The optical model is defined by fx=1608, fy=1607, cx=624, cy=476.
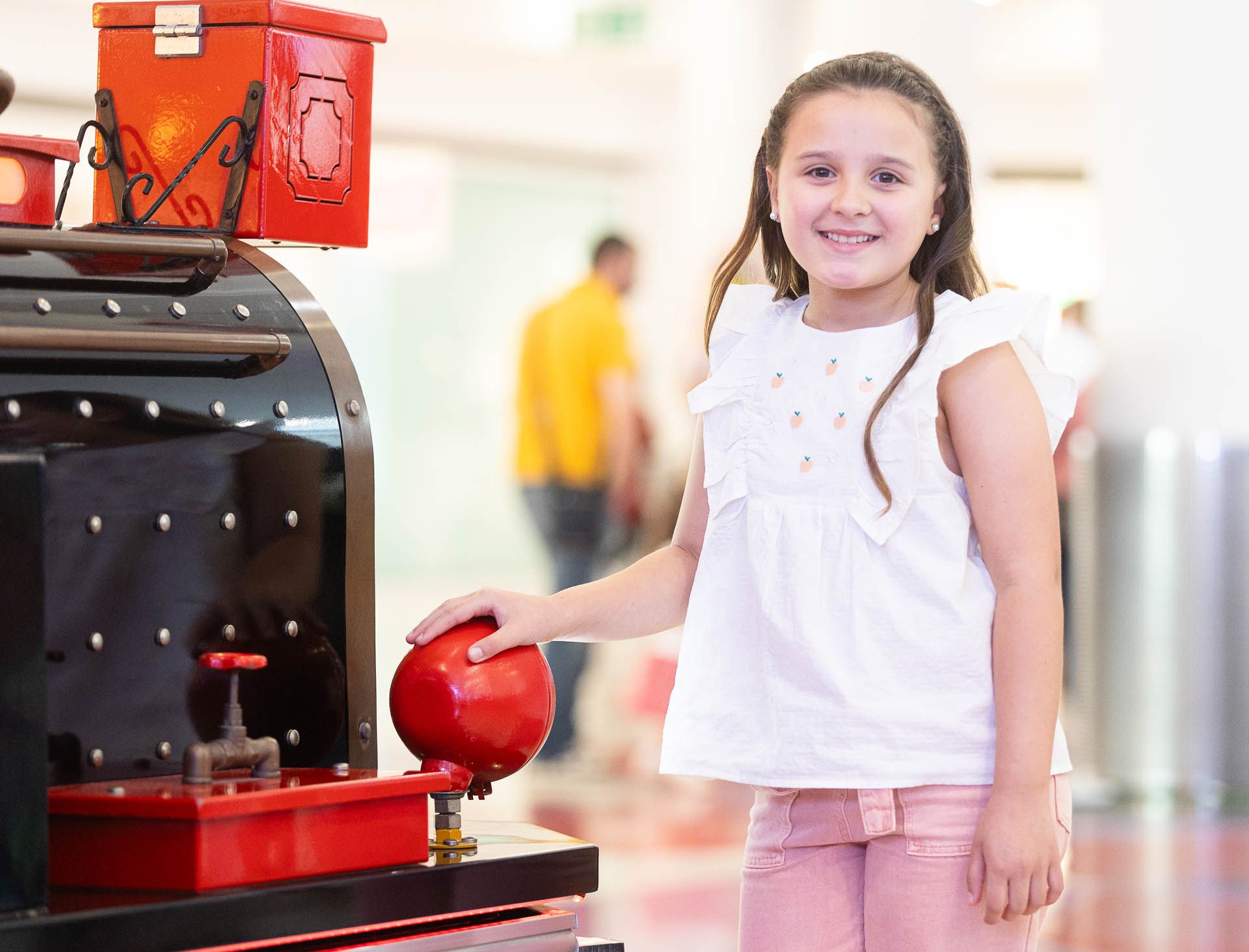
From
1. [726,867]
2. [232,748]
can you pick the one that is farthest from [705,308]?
[232,748]

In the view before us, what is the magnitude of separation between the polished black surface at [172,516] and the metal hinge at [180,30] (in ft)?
0.78

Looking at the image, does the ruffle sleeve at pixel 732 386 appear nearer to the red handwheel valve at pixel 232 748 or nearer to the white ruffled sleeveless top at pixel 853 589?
the white ruffled sleeveless top at pixel 853 589

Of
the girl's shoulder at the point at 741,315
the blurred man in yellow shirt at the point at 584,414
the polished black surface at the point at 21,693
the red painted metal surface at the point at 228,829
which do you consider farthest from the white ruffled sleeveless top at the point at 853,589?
the blurred man in yellow shirt at the point at 584,414

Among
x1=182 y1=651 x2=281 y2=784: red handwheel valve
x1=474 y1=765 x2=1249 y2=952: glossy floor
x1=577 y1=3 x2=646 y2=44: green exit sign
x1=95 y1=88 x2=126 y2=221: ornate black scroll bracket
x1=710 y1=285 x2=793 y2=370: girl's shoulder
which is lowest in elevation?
x1=474 y1=765 x2=1249 y2=952: glossy floor

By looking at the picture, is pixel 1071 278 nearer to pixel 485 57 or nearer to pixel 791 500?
pixel 485 57

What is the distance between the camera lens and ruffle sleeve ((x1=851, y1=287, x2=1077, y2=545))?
1.49m

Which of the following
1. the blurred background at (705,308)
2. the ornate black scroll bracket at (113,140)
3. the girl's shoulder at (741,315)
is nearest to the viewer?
the ornate black scroll bracket at (113,140)

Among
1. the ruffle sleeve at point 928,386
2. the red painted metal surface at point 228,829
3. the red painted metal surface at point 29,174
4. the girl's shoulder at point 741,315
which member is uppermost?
the red painted metal surface at point 29,174

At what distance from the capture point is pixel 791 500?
1.55 m

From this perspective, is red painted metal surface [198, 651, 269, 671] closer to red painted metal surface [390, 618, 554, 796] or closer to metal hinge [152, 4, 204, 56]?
red painted metal surface [390, 618, 554, 796]

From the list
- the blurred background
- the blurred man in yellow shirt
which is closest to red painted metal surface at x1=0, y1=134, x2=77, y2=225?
the blurred background

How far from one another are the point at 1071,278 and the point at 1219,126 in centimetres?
774

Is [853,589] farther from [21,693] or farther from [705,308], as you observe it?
[705,308]

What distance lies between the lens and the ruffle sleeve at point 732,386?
161 cm
